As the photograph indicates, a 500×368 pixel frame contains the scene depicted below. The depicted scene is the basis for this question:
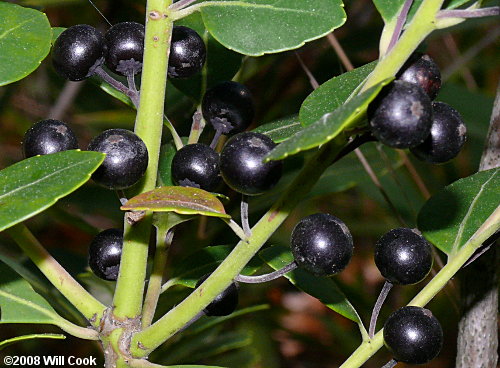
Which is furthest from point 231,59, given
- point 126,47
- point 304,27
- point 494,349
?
point 494,349

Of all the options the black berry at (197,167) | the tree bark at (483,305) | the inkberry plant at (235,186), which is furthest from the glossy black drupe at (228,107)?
the tree bark at (483,305)

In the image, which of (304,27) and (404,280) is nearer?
(304,27)

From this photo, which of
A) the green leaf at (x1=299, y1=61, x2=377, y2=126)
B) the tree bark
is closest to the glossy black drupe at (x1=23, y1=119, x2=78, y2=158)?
the green leaf at (x1=299, y1=61, x2=377, y2=126)

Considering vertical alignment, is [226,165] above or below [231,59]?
below

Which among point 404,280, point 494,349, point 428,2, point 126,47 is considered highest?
point 126,47

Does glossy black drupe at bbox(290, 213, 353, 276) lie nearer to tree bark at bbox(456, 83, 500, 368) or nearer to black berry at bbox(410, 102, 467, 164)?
black berry at bbox(410, 102, 467, 164)

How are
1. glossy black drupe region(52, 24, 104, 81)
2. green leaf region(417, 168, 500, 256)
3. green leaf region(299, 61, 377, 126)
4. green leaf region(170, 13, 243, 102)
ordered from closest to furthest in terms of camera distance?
green leaf region(299, 61, 377, 126)
glossy black drupe region(52, 24, 104, 81)
green leaf region(417, 168, 500, 256)
green leaf region(170, 13, 243, 102)

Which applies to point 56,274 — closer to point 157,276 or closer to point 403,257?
point 157,276

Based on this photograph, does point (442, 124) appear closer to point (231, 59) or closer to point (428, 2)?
point (428, 2)
